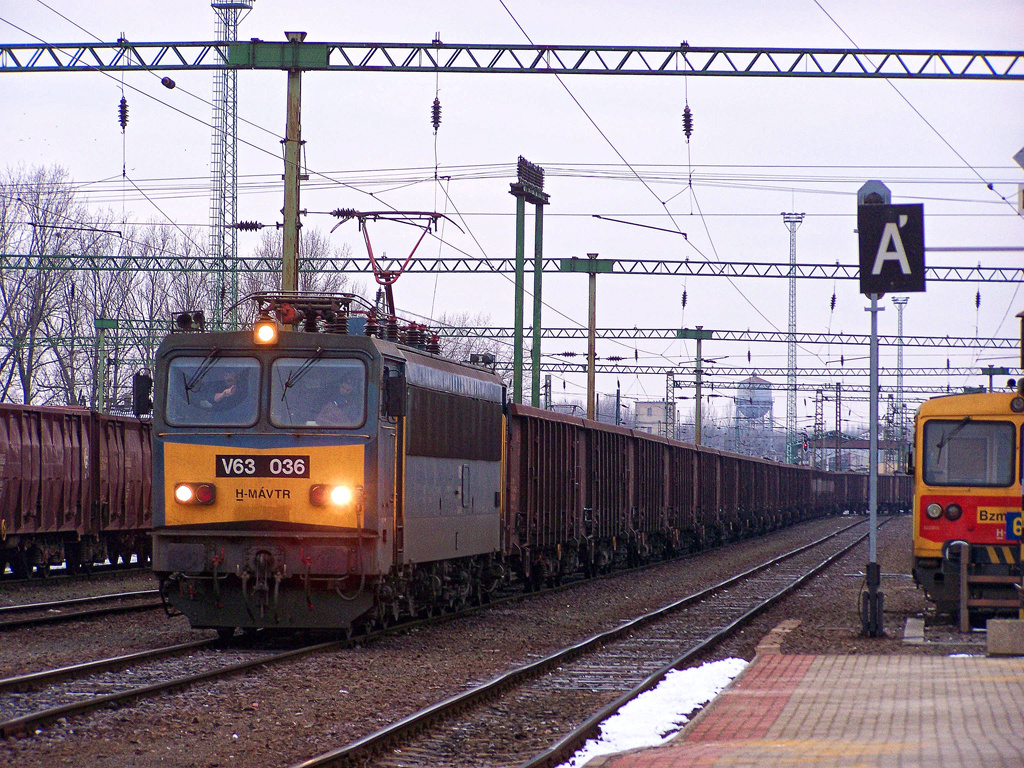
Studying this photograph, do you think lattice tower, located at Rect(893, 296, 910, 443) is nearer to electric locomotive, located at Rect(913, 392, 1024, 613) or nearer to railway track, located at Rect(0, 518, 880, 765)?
electric locomotive, located at Rect(913, 392, 1024, 613)

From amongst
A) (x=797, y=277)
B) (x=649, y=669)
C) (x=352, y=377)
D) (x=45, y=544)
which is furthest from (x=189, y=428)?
(x=797, y=277)

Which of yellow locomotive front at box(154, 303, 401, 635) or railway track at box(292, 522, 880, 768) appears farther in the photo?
yellow locomotive front at box(154, 303, 401, 635)

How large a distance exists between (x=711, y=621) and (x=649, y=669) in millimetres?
5074

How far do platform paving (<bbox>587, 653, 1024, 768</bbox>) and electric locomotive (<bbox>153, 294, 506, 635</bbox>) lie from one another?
13.0ft

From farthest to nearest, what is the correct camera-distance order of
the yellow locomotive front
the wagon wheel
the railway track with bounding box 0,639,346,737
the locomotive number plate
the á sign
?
the wagon wheel
the á sign
the locomotive number plate
the yellow locomotive front
the railway track with bounding box 0,639,346,737

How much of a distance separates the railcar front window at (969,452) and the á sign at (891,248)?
2.63 metres

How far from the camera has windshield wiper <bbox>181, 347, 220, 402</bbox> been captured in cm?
1327

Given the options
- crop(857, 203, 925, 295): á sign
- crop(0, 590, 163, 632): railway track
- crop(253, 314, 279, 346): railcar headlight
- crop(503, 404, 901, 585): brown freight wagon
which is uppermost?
crop(857, 203, 925, 295): á sign

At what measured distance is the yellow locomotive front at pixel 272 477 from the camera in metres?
12.7

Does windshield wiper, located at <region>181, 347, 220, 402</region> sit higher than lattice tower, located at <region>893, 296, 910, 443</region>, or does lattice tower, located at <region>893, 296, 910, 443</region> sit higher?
lattice tower, located at <region>893, 296, 910, 443</region>

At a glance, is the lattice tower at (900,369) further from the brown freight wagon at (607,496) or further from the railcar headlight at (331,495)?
the railcar headlight at (331,495)

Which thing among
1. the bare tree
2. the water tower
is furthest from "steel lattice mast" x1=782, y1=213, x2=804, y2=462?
the bare tree

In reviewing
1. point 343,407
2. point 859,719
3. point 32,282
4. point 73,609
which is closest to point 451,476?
point 343,407

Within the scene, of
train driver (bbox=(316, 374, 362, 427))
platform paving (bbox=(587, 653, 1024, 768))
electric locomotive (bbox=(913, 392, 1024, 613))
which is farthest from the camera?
electric locomotive (bbox=(913, 392, 1024, 613))
